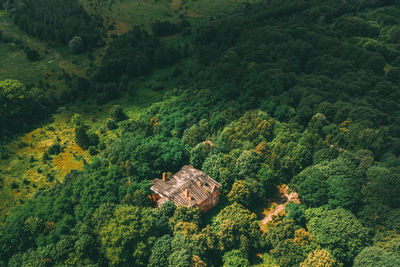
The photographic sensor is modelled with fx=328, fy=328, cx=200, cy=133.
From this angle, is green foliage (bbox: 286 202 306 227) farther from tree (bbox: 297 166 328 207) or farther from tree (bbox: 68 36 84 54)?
tree (bbox: 68 36 84 54)

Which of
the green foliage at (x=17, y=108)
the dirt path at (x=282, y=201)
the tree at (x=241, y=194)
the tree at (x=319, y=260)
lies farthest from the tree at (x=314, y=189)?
the green foliage at (x=17, y=108)

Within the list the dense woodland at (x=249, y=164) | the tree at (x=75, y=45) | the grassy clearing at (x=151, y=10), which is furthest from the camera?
the grassy clearing at (x=151, y=10)

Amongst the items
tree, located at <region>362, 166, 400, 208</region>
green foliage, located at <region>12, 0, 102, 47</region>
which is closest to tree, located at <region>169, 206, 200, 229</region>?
tree, located at <region>362, 166, 400, 208</region>

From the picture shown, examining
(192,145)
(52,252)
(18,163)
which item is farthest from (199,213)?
(18,163)

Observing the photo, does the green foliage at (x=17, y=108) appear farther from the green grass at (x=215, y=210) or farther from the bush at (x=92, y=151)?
the green grass at (x=215, y=210)

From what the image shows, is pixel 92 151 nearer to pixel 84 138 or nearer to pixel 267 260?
pixel 84 138
